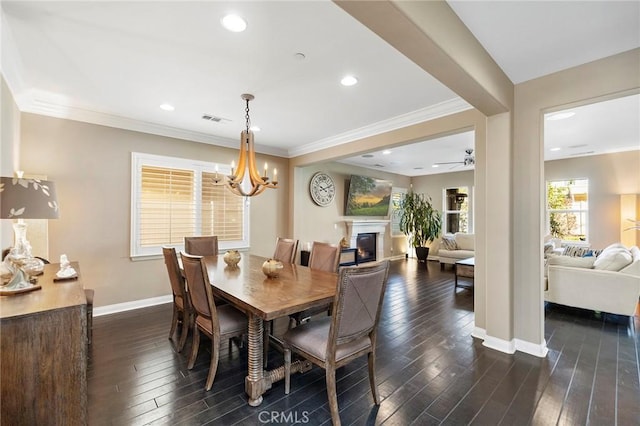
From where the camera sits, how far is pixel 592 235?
6035mm

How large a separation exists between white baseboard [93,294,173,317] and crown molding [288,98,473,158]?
11.5ft

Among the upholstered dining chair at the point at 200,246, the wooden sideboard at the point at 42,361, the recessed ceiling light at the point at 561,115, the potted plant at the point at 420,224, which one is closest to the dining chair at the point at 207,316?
the wooden sideboard at the point at 42,361

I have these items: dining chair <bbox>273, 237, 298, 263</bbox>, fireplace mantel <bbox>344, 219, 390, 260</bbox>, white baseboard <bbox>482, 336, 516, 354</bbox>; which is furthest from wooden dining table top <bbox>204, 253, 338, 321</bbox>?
fireplace mantel <bbox>344, 219, 390, 260</bbox>

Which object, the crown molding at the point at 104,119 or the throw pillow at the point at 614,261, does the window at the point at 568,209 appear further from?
the crown molding at the point at 104,119

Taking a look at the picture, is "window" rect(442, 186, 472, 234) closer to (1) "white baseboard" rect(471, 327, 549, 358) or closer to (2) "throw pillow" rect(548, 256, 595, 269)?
(2) "throw pillow" rect(548, 256, 595, 269)

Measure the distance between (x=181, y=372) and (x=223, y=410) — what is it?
68 centimetres

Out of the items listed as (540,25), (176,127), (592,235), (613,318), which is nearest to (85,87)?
(176,127)

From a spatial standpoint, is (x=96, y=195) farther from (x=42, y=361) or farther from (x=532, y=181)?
(x=532, y=181)

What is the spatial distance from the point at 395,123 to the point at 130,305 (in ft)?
14.8

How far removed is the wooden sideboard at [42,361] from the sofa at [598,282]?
506 centimetres

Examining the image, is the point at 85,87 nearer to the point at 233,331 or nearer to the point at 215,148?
the point at 215,148

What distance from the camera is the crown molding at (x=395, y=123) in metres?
3.17

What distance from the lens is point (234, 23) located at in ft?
6.26

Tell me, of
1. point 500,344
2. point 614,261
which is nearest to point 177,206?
point 500,344
